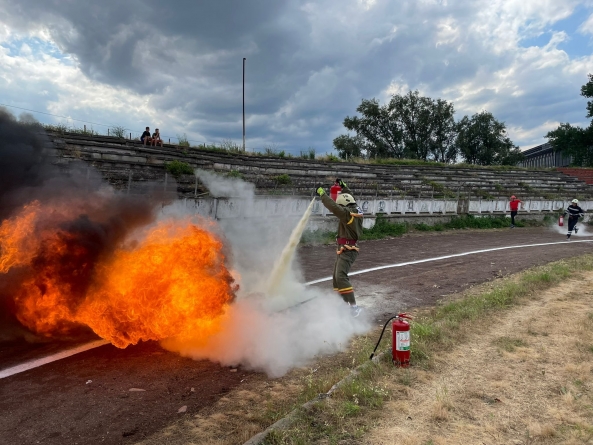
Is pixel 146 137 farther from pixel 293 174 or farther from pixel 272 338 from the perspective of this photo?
pixel 272 338

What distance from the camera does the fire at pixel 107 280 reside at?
5148mm

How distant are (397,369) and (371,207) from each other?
50.1ft

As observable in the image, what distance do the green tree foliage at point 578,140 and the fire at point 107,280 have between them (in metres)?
58.2

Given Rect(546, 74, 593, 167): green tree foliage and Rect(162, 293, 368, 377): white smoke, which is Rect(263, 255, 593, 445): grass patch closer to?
Rect(162, 293, 368, 377): white smoke

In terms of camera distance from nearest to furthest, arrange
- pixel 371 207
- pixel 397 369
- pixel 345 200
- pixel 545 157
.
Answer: pixel 397 369
pixel 345 200
pixel 371 207
pixel 545 157

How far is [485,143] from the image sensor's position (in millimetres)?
58875

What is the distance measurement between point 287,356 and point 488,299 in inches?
170

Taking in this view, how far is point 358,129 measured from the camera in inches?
2440

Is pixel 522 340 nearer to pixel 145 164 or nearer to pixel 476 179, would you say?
pixel 145 164

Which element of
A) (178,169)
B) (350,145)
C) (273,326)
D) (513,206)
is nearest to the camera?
(273,326)

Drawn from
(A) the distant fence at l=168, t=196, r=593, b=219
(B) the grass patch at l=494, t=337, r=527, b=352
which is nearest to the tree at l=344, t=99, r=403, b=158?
(A) the distant fence at l=168, t=196, r=593, b=219

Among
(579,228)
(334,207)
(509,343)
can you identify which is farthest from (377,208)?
(579,228)

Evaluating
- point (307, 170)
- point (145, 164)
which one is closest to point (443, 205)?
point (307, 170)

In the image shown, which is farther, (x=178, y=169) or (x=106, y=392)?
(x=178, y=169)
